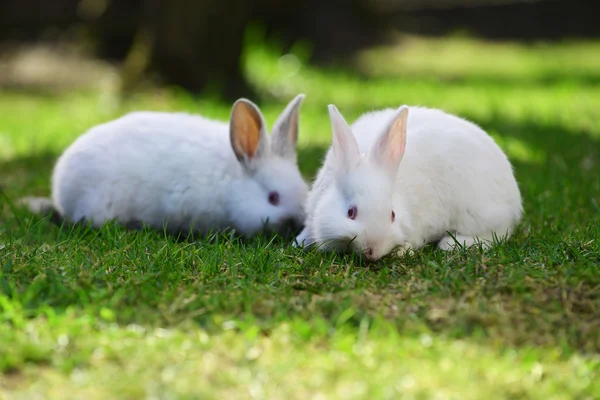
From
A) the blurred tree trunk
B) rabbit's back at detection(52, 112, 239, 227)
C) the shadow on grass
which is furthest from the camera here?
the blurred tree trunk

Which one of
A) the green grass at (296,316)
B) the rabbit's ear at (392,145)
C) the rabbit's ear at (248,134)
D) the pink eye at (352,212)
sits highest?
the rabbit's ear at (392,145)

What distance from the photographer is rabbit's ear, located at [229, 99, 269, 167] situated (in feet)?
14.7

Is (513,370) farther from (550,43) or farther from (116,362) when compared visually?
(550,43)

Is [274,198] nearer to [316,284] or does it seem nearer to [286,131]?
[286,131]

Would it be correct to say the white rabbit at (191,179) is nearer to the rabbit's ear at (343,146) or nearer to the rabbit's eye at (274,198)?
the rabbit's eye at (274,198)

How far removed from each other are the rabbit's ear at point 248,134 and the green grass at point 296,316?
58 cm

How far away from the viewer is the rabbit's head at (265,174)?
438cm

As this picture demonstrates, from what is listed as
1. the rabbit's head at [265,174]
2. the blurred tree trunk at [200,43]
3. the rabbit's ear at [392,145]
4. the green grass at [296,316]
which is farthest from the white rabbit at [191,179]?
the blurred tree trunk at [200,43]

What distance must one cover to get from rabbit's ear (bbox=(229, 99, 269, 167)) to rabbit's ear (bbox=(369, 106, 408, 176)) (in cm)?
108

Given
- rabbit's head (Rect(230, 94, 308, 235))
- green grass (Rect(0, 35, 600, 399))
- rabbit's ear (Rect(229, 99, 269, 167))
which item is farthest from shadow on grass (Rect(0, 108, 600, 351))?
rabbit's ear (Rect(229, 99, 269, 167))

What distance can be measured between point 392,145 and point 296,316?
106 centimetres

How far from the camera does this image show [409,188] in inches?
148

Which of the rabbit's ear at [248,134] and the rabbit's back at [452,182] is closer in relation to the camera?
the rabbit's back at [452,182]

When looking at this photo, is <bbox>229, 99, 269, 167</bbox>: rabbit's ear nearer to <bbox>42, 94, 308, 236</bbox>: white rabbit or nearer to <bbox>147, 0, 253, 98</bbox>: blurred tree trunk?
<bbox>42, 94, 308, 236</bbox>: white rabbit
